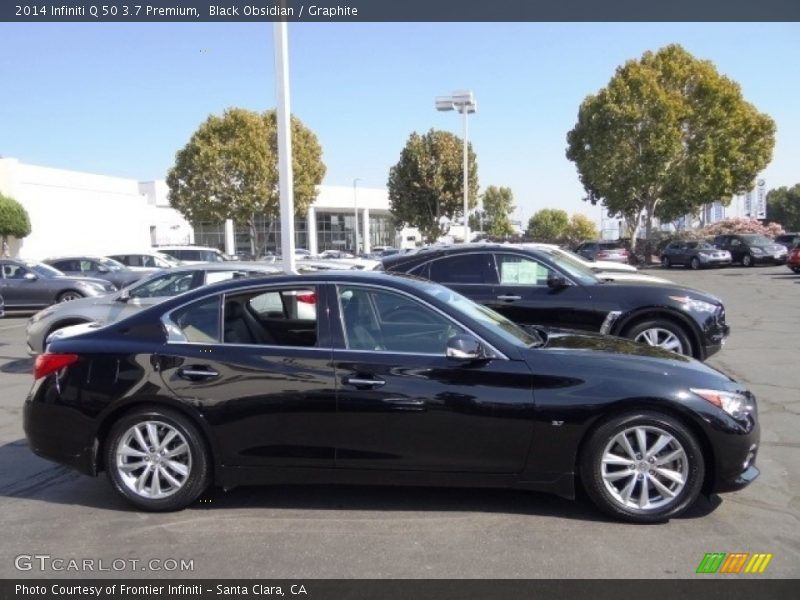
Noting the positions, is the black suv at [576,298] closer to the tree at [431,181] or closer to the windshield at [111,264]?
the windshield at [111,264]

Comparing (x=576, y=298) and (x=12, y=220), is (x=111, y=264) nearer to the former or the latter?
(x=576, y=298)

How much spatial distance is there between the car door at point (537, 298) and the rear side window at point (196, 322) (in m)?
4.26

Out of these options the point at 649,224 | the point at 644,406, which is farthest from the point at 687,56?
the point at 644,406

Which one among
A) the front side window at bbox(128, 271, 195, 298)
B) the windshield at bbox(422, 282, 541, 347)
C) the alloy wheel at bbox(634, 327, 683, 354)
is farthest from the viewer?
the front side window at bbox(128, 271, 195, 298)

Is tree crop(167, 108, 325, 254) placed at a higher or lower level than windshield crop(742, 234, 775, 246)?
higher

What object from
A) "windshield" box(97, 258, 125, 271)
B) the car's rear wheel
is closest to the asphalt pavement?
the car's rear wheel

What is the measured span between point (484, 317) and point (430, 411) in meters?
0.89

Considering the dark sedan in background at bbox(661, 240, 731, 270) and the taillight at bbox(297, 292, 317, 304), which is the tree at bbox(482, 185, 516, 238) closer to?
the dark sedan in background at bbox(661, 240, 731, 270)

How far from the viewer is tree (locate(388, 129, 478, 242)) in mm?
39000

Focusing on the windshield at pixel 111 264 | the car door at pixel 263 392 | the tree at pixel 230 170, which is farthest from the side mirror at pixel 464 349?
the tree at pixel 230 170

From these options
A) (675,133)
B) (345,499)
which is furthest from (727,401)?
(675,133)

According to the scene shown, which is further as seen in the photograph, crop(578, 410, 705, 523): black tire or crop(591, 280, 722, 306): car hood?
crop(591, 280, 722, 306): car hood

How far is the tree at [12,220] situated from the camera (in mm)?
35375

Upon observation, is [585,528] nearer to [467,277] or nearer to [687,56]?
[467,277]
